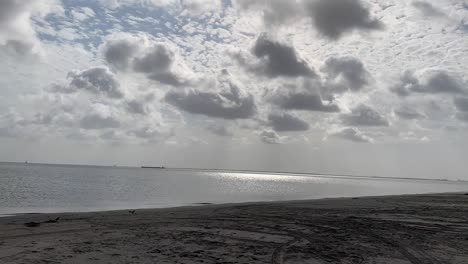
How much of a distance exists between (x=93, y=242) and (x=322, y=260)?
27.7 ft

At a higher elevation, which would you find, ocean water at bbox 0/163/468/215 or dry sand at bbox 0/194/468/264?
dry sand at bbox 0/194/468/264

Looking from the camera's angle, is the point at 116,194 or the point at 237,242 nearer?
the point at 237,242

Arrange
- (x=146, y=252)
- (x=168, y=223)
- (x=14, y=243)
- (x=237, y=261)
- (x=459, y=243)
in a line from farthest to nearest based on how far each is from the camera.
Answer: (x=168, y=223) → (x=459, y=243) → (x=14, y=243) → (x=146, y=252) → (x=237, y=261)

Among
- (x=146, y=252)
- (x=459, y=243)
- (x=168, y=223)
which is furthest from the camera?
(x=168, y=223)

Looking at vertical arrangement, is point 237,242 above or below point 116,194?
above

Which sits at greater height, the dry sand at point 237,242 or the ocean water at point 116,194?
the dry sand at point 237,242

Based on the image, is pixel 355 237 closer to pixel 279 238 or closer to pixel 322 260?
pixel 279 238

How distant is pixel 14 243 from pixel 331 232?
13.1 m

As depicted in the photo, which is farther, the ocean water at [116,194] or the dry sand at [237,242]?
the ocean water at [116,194]

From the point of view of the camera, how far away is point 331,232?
17.5m

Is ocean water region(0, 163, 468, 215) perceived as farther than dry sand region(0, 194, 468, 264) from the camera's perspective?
Yes

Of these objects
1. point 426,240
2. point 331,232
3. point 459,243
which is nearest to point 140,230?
point 331,232

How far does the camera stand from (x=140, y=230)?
58.3 ft

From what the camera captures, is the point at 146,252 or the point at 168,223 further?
the point at 168,223
